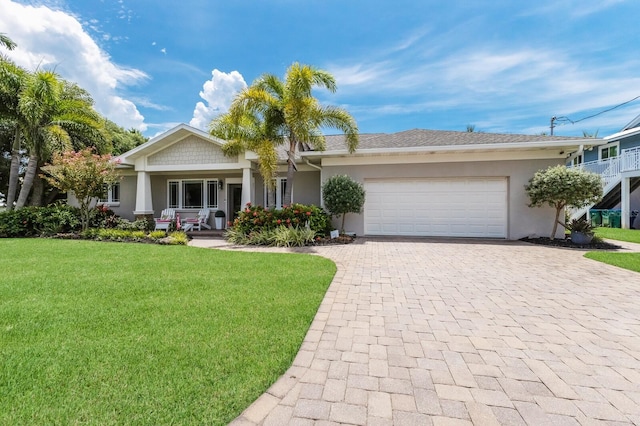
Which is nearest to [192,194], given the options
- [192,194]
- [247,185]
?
A: [192,194]

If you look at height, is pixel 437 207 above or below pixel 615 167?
below

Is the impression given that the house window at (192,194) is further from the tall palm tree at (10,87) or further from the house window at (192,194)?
the tall palm tree at (10,87)

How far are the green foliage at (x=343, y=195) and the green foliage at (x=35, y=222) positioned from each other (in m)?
10.9

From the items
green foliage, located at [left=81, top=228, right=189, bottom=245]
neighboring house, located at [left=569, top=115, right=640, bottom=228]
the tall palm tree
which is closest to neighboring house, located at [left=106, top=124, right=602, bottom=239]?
green foliage, located at [left=81, top=228, right=189, bottom=245]

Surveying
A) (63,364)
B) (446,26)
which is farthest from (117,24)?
(63,364)

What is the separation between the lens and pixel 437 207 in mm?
11758

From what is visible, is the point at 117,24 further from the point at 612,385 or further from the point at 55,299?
the point at 612,385

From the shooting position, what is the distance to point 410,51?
37.5 feet

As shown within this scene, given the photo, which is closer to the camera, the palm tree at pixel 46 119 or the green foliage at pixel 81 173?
the green foliage at pixel 81 173

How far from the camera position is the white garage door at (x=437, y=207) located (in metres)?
11.4

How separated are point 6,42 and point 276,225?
1484cm

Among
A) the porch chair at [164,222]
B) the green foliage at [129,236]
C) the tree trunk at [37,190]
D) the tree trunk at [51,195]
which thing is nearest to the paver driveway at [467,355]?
the green foliage at [129,236]

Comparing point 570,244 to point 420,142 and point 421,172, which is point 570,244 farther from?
point 420,142

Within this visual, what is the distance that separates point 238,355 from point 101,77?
1732cm
